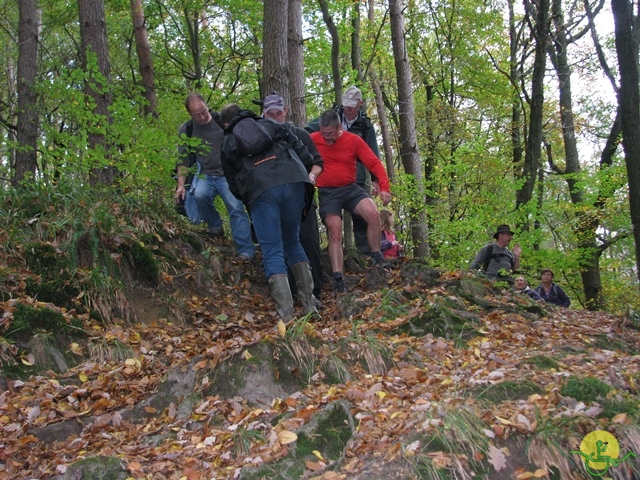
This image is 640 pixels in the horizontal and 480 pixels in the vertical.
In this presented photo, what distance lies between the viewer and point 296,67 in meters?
9.15

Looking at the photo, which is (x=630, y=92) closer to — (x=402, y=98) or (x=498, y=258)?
(x=498, y=258)

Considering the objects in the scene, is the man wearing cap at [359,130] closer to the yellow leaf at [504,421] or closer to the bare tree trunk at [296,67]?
the bare tree trunk at [296,67]

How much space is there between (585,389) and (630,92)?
418 cm

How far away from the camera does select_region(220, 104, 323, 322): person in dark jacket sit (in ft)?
17.7

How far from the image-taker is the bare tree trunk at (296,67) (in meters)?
8.68

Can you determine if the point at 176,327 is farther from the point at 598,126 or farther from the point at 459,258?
the point at 598,126

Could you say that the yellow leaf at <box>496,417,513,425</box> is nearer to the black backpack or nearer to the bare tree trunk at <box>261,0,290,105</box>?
the black backpack

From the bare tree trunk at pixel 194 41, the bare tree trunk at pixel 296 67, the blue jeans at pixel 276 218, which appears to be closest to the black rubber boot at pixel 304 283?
the blue jeans at pixel 276 218

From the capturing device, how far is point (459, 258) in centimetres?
1287

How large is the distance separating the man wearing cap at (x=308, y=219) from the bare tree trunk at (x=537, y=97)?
5636 millimetres

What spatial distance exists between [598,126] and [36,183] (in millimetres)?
17413

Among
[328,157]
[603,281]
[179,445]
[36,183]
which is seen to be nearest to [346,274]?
[328,157]

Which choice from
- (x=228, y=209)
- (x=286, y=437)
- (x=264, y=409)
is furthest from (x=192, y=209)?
(x=286, y=437)

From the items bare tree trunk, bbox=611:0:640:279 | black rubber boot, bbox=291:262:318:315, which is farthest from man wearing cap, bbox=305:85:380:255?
bare tree trunk, bbox=611:0:640:279
